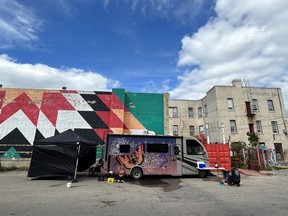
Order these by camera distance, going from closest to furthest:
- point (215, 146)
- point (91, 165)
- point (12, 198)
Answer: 1. point (12, 198)
2. point (91, 165)
3. point (215, 146)

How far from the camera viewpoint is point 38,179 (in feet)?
39.5

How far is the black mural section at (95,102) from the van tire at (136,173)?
29.6ft

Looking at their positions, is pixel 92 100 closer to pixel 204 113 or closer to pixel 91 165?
pixel 91 165

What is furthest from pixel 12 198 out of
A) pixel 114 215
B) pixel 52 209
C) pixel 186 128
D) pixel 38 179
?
pixel 186 128

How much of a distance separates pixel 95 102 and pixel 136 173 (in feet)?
A: 32.9

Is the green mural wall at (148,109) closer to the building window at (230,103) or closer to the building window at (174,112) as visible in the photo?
the building window at (174,112)

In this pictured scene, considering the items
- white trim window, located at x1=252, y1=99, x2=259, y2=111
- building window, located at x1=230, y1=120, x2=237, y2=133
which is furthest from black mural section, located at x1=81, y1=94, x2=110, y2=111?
white trim window, located at x1=252, y1=99, x2=259, y2=111

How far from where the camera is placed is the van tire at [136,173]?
12.2 metres

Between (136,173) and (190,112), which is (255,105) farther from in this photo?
(136,173)

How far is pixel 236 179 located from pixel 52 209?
28.5ft

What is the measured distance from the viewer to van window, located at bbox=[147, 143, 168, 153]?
12711 millimetres

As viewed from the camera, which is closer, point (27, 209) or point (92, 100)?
point (27, 209)

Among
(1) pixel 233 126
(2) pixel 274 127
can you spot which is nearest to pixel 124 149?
(1) pixel 233 126

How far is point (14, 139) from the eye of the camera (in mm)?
18156
